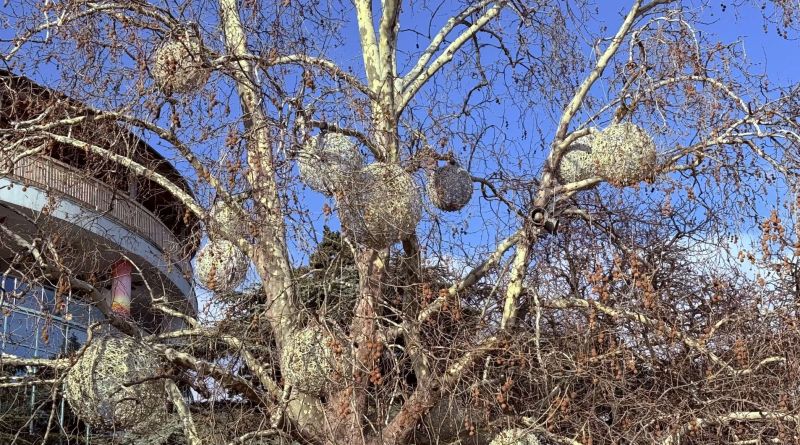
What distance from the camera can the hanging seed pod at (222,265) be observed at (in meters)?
6.30

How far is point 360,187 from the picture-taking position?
18.6 ft

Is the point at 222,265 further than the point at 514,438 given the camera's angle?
Yes

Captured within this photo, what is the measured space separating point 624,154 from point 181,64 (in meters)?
2.80

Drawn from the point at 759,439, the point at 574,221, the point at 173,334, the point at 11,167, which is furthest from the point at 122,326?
the point at 759,439

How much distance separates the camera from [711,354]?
6.31 meters

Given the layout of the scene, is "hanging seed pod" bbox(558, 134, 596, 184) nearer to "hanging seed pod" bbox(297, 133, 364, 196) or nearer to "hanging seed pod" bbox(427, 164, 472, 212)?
"hanging seed pod" bbox(427, 164, 472, 212)

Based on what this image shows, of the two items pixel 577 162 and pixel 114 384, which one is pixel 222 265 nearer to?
pixel 114 384

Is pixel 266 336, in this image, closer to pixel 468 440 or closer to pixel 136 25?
pixel 468 440

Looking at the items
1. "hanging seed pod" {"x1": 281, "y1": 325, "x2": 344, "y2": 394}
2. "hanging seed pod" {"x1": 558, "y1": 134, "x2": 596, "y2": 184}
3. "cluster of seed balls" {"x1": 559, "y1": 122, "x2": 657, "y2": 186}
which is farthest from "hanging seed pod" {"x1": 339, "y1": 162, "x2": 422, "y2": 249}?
"hanging seed pod" {"x1": 558, "y1": 134, "x2": 596, "y2": 184}

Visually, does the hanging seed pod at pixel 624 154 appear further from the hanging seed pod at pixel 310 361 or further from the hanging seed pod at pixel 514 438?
the hanging seed pod at pixel 310 361

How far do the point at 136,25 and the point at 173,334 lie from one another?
213cm

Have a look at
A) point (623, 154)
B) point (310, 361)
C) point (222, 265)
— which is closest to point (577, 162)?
point (623, 154)

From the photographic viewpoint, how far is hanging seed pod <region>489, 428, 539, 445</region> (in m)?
5.87

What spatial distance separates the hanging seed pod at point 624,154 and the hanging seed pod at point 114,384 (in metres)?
3.08
